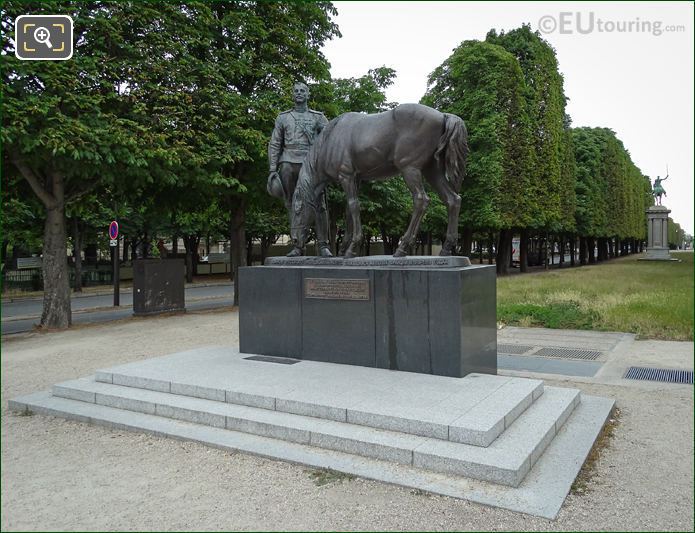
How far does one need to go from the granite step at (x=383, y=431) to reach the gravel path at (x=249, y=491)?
1.41ft

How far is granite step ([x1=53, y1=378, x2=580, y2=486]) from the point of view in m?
4.79

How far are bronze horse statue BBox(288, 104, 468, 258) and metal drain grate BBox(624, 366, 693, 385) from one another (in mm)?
3646

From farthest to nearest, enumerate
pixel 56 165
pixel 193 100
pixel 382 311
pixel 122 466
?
pixel 193 100
pixel 56 165
pixel 382 311
pixel 122 466

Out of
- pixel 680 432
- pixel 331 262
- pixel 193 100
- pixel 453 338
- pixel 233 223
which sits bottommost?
pixel 680 432

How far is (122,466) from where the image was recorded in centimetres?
515

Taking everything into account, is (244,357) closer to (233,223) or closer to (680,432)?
(680,432)

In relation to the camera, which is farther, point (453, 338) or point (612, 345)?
point (612, 345)

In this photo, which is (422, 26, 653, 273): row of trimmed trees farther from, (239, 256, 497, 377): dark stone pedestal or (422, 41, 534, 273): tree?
(239, 256, 497, 377): dark stone pedestal

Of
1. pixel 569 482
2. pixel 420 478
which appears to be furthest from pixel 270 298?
pixel 569 482

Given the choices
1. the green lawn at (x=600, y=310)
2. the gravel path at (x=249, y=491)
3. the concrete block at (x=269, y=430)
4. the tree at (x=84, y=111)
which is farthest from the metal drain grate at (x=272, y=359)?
the tree at (x=84, y=111)

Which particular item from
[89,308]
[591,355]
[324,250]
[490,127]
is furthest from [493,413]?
[490,127]

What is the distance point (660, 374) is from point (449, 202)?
4474 mm

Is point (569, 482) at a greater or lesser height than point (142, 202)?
lesser

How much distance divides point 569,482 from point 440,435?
1.16 m
